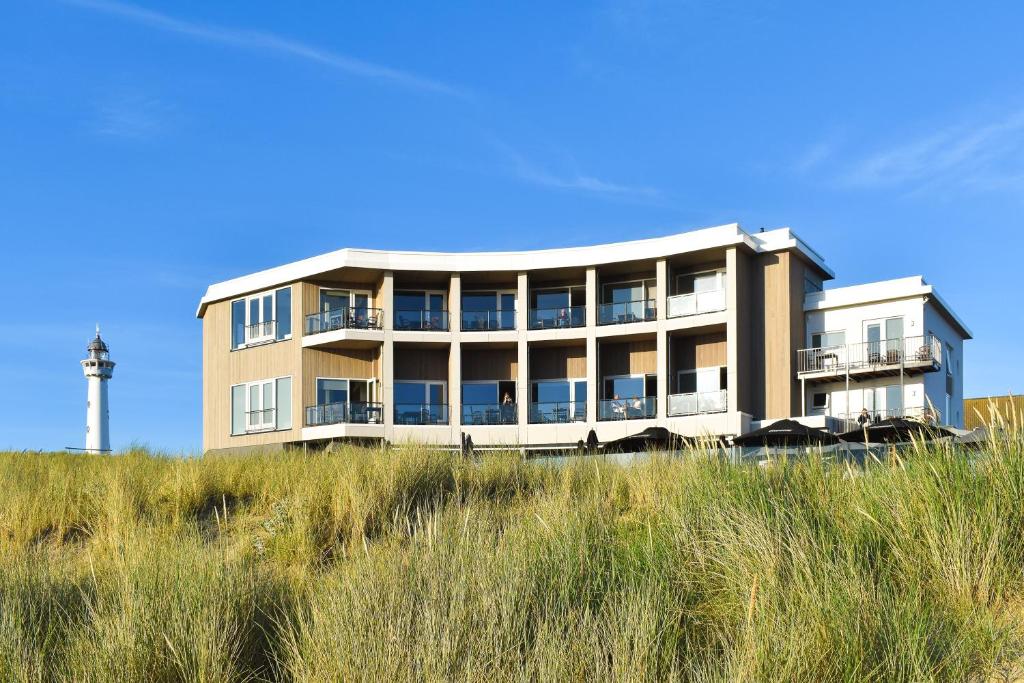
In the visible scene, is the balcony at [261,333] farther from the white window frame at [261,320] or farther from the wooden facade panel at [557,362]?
the wooden facade panel at [557,362]

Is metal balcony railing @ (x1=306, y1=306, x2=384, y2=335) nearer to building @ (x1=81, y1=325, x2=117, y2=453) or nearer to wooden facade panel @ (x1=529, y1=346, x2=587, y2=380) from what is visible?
wooden facade panel @ (x1=529, y1=346, x2=587, y2=380)

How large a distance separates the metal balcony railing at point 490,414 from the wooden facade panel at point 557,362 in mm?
2003

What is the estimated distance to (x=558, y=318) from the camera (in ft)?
120

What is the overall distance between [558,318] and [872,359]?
11.2 metres

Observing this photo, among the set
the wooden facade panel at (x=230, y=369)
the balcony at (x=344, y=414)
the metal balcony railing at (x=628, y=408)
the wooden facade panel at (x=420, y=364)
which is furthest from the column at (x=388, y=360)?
the metal balcony railing at (x=628, y=408)

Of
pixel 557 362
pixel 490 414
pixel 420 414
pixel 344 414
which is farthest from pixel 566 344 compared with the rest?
pixel 344 414

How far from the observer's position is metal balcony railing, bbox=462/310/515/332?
121 ft

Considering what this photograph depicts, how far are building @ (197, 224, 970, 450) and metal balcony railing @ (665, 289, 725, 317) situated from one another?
58mm

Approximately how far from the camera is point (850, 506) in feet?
27.9

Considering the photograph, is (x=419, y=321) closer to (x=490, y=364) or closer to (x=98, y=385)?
(x=490, y=364)

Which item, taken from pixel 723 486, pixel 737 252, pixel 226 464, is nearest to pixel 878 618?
pixel 723 486

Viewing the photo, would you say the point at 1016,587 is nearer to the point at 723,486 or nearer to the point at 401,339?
the point at 723,486

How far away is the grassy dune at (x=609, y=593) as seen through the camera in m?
6.12

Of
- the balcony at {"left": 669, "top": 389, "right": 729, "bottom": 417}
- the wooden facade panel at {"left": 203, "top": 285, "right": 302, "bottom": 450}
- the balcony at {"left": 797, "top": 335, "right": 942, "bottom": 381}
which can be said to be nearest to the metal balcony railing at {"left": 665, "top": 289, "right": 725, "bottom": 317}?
the balcony at {"left": 669, "top": 389, "right": 729, "bottom": 417}
